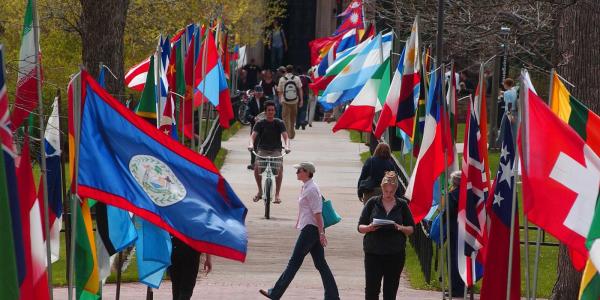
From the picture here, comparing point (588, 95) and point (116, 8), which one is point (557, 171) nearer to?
point (588, 95)

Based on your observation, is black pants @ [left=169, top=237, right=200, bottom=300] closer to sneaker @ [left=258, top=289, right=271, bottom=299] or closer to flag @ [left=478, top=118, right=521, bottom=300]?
sneaker @ [left=258, top=289, right=271, bottom=299]

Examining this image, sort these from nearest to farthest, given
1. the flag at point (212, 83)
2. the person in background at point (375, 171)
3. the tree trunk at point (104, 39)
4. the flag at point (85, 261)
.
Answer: the flag at point (85, 261), the person in background at point (375, 171), the tree trunk at point (104, 39), the flag at point (212, 83)

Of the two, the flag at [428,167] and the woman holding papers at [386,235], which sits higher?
the flag at [428,167]

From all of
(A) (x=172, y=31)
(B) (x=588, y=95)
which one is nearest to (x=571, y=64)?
(B) (x=588, y=95)

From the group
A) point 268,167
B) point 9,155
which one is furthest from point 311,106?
point 9,155

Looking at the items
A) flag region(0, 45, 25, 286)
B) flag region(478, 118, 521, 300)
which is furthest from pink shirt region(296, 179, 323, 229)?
flag region(0, 45, 25, 286)

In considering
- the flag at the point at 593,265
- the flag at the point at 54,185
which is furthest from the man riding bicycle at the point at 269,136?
the flag at the point at 593,265

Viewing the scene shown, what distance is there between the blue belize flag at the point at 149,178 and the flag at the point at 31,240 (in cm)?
96

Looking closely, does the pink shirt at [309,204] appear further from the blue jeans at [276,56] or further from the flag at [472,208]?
the blue jeans at [276,56]

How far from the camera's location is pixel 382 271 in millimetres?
14844

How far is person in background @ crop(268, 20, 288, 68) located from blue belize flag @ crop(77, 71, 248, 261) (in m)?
38.3

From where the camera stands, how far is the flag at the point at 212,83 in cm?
2216

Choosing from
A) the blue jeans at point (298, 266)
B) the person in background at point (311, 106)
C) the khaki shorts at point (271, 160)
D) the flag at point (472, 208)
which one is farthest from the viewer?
the person in background at point (311, 106)

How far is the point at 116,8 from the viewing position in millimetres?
22156
